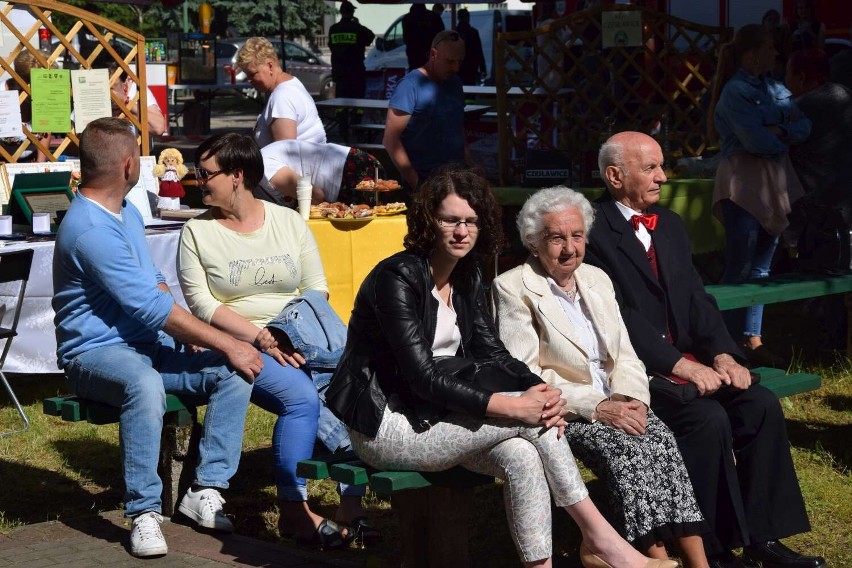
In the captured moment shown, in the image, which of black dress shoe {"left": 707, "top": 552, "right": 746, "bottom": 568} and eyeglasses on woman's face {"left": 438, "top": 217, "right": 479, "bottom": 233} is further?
black dress shoe {"left": 707, "top": 552, "right": 746, "bottom": 568}

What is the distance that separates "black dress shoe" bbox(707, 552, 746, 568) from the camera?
400 cm

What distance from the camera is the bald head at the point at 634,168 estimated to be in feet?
14.6

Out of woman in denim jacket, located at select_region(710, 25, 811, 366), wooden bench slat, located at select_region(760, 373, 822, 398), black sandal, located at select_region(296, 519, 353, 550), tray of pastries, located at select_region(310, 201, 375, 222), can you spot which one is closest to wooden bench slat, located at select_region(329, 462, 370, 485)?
black sandal, located at select_region(296, 519, 353, 550)

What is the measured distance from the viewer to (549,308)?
4.03m

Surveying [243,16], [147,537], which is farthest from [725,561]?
[243,16]

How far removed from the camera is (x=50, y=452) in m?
5.71

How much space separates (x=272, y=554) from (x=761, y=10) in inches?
500

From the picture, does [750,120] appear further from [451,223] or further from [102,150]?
[102,150]

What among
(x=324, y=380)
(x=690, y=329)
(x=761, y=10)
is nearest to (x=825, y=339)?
(x=690, y=329)

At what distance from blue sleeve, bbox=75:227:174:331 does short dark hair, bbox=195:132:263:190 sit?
1.69 ft

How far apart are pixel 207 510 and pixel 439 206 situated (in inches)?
56.0

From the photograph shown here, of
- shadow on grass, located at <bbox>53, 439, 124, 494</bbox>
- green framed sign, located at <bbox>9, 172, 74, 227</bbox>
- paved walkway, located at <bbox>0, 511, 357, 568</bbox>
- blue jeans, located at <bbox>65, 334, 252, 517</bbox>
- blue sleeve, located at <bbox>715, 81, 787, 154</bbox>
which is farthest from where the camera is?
blue sleeve, located at <bbox>715, 81, 787, 154</bbox>

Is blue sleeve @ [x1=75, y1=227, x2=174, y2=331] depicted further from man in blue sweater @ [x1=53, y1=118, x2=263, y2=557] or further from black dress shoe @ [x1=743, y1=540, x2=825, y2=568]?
black dress shoe @ [x1=743, y1=540, x2=825, y2=568]

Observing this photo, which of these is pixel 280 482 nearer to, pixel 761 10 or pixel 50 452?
pixel 50 452
